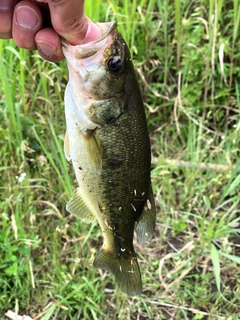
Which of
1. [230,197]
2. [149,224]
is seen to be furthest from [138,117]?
[230,197]

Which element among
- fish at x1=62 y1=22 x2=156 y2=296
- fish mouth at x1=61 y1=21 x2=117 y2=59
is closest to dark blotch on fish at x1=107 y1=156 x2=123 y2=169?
fish at x1=62 y1=22 x2=156 y2=296

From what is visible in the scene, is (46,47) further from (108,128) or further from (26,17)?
(108,128)

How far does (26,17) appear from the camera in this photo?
1396 millimetres

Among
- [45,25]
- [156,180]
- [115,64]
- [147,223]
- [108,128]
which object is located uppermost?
[45,25]

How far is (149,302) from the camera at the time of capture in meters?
2.27

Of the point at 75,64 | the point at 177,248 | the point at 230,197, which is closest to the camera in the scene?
the point at 75,64

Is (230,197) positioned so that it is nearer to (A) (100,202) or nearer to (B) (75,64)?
(A) (100,202)

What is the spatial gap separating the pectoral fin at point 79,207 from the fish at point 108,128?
44 mm

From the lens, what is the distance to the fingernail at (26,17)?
54.7 inches

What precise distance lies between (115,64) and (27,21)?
1.12ft

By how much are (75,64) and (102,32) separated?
0.18 metres

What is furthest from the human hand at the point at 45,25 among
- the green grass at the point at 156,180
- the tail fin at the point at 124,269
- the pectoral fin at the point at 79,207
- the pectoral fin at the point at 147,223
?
the green grass at the point at 156,180

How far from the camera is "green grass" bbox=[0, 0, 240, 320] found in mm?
2260

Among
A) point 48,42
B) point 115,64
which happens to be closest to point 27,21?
point 48,42
